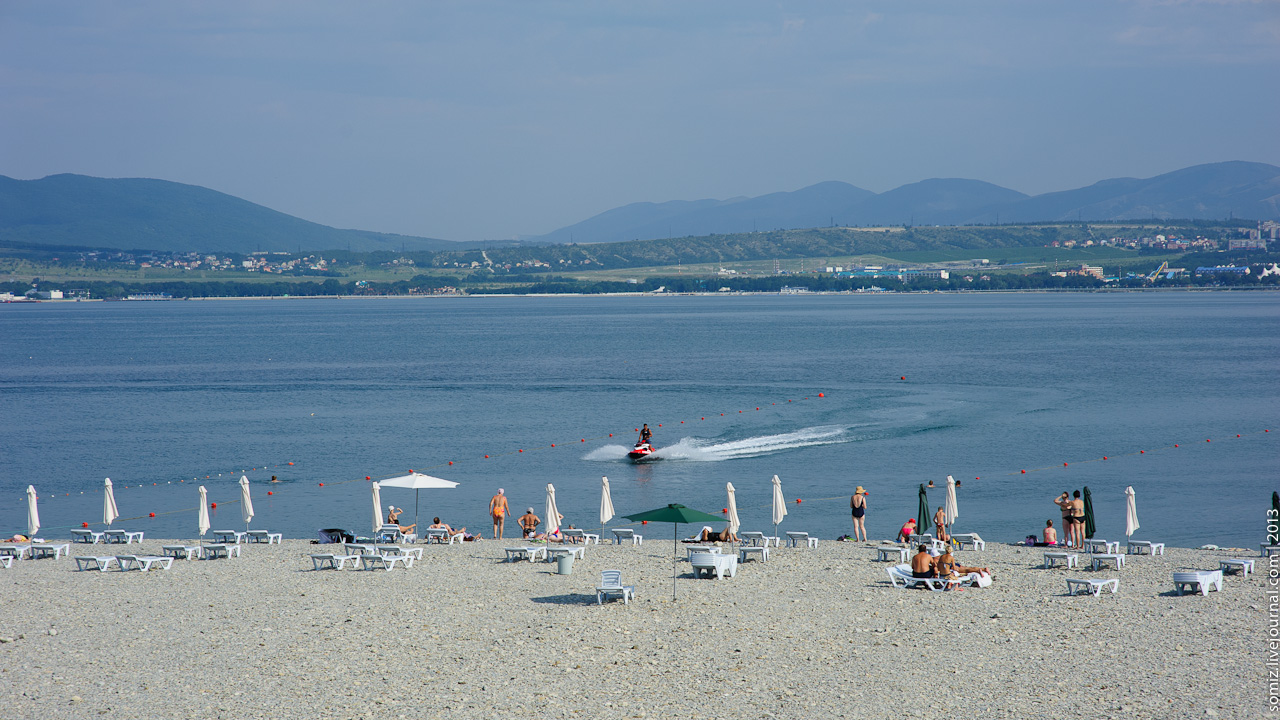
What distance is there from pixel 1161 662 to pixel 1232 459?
3382 centimetres

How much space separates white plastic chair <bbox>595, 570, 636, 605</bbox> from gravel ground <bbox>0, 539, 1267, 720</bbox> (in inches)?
16.4

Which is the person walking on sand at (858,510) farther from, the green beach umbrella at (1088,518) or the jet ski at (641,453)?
the jet ski at (641,453)

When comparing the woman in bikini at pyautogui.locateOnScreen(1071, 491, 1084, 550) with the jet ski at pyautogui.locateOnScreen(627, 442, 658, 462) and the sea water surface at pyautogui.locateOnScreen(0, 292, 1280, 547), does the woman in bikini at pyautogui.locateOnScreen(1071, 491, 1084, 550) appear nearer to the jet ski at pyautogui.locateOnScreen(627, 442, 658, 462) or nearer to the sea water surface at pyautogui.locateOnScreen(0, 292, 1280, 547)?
the sea water surface at pyautogui.locateOnScreen(0, 292, 1280, 547)

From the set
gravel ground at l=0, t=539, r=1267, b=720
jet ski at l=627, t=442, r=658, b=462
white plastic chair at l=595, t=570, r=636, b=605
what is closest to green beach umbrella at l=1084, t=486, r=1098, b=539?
gravel ground at l=0, t=539, r=1267, b=720

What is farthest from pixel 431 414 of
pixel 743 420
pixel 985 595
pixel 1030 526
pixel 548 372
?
pixel 985 595

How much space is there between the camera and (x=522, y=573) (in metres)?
21.8

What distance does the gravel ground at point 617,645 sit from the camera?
1340 centimetres

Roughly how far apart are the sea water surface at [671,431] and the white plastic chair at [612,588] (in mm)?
12163

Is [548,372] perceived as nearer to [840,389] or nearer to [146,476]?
[840,389]

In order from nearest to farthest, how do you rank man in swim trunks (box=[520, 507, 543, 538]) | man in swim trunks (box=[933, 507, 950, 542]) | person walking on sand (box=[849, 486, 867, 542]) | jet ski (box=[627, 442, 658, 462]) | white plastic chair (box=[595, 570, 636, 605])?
white plastic chair (box=[595, 570, 636, 605]), man in swim trunks (box=[933, 507, 950, 542]), person walking on sand (box=[849, 486, 867, 542]), man in swim trunks (box=[520, 507, 543, 538]), jet ski (box=[627, 442, 658, 462])

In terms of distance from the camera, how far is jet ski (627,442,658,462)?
44.4m

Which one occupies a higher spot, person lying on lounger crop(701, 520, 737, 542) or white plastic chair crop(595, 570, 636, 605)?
white plastic chair crop(595, 570, 636, 605)

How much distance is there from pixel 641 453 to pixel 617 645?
1114 inches

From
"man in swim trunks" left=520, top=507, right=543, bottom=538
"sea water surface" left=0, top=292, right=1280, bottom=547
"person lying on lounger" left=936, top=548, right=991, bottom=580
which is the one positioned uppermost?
"person lying on lounger" left=936, top=548, right=991, bottom=580
